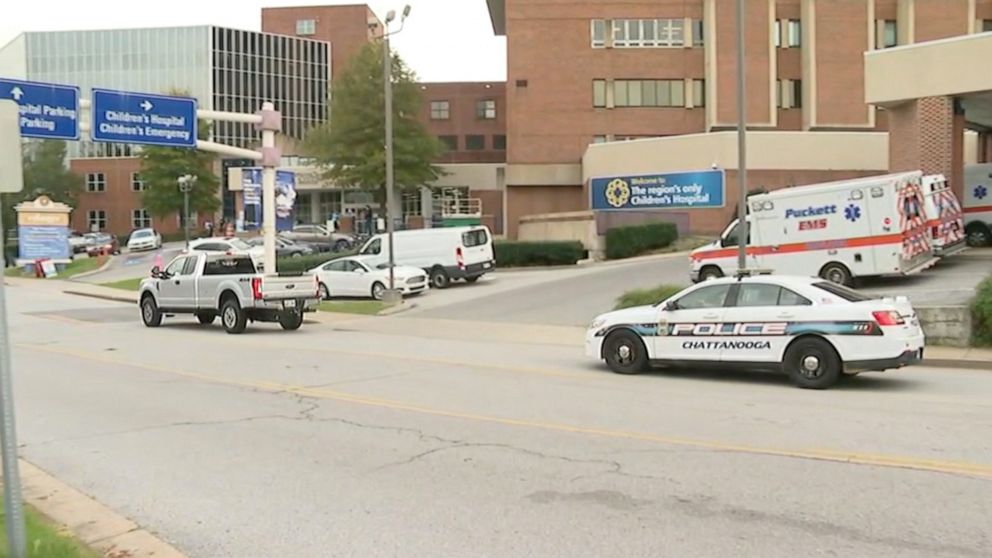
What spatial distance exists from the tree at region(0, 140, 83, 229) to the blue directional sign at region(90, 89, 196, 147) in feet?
238

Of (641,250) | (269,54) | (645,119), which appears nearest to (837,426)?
(641,250)

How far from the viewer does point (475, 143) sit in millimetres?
82500

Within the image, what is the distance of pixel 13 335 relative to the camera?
22.1 metres

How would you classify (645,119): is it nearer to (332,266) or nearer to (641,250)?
(641,250)

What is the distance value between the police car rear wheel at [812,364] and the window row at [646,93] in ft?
149

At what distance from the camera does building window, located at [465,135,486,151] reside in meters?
82.3

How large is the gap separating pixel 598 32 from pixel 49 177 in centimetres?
6254

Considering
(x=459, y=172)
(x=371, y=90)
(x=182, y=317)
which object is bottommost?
(x=182, y=317)

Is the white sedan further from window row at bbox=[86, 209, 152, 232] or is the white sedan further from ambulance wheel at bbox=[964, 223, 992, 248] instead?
window row at bbox=[86, 209, 152, 232]

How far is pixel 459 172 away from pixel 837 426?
210 ft

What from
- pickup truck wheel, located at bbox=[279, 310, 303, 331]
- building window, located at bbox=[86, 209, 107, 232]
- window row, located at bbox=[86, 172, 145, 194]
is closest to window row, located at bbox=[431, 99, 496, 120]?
window row, located at bbox=[86, 172, 145, 194]

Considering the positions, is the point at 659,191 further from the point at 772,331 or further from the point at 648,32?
the point at 772,331

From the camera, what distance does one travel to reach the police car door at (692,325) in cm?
1266

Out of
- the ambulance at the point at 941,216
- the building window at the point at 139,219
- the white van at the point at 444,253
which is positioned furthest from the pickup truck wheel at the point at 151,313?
the building window at the point at 139,219
